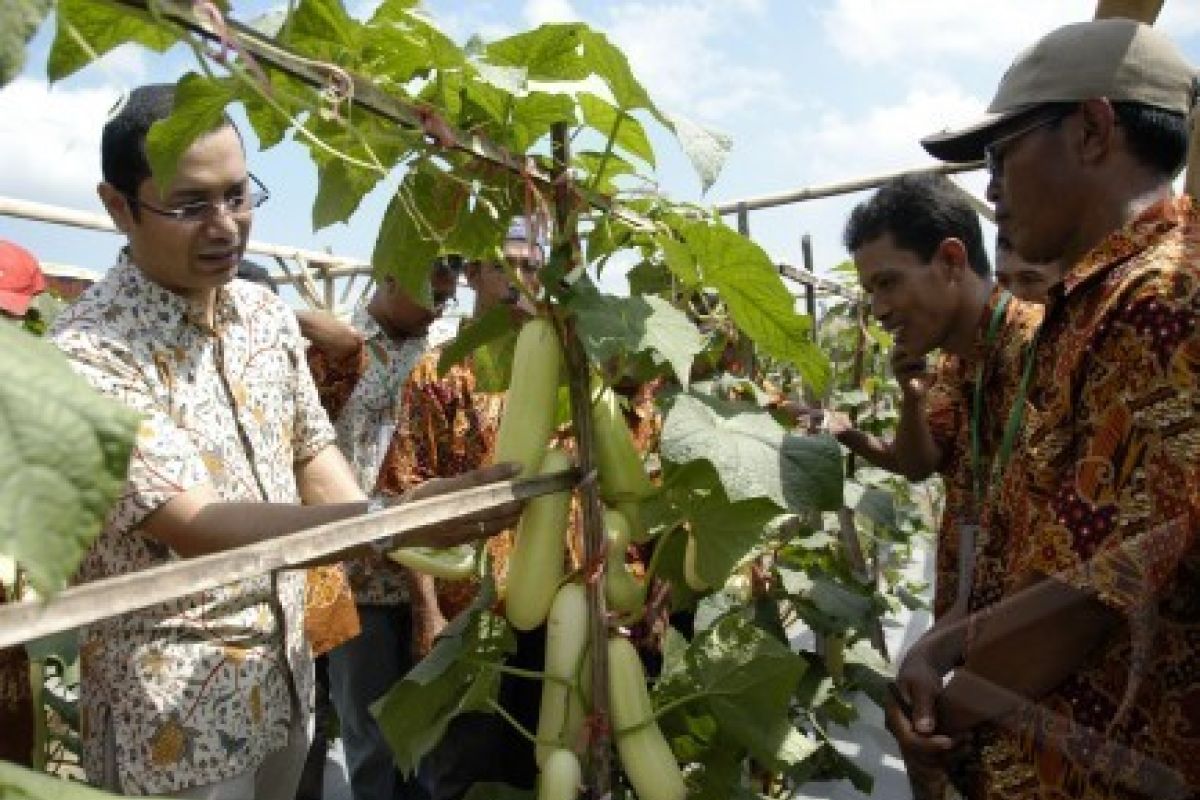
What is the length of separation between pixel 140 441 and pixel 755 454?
74 centimetres

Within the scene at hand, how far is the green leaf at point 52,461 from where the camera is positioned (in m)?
0.42

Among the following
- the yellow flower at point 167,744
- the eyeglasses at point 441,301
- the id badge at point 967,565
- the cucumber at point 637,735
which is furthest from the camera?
the eyeglasses at point 441,301

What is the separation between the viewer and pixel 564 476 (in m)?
1.26

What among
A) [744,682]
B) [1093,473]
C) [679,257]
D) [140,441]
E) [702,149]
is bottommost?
[744,682]

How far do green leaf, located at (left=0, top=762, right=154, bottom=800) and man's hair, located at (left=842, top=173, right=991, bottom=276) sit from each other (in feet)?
6.94

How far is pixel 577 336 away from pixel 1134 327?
1.90 ft

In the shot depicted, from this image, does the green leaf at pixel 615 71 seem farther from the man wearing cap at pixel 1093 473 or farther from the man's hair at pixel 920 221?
the man's hair at pixel 920 221

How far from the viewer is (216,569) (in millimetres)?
701

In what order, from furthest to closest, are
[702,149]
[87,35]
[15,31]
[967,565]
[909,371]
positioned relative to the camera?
[909,371], [967,565], [702,149], [87,35], [15,31]

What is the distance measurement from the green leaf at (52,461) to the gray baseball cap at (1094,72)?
121 cm

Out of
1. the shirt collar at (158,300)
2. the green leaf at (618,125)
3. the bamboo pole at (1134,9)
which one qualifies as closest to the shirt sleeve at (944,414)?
the bamboo pole at (1134,9)

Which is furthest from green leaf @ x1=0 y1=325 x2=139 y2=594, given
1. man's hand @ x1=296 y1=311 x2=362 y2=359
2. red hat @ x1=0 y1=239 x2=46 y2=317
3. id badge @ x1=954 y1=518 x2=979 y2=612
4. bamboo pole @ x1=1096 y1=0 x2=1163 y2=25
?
man's hand @ x1=296 y1=311 x2=362 y2=359

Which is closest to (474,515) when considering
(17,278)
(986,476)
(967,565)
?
(967,565)

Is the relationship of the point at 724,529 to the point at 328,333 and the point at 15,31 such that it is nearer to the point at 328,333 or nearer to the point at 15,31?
the point at 15,31
